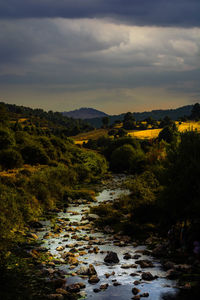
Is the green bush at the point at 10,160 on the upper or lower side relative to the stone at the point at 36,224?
upper

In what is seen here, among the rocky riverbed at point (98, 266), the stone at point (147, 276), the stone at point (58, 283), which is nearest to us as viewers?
the rocky riverbed at point (98, 266)

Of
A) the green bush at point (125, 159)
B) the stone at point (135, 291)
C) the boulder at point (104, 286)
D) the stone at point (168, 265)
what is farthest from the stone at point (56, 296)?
the green bush at point (125, 159)

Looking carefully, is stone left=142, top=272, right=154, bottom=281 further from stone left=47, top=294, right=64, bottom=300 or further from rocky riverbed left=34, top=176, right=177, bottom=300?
stone left=47, top=294, right=64, bottom=300

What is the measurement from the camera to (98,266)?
67.1 ft

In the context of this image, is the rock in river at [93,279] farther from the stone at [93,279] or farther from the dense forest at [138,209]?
the dense forest at [138,209]

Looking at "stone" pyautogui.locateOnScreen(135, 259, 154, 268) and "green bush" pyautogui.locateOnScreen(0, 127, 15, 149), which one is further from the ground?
"green bush" pyautogui.locateOnScreen(0, 127, 15, 149)

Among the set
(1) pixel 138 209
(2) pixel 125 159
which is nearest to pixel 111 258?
(1) pixel 138 209

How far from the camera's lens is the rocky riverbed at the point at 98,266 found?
16750 mm

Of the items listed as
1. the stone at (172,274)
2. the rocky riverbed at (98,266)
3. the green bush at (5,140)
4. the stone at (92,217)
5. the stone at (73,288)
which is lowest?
the stone at (92,217)

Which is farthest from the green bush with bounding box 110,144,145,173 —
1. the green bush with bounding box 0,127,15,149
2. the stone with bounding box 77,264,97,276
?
the stone with bounding box 77,264,97,276

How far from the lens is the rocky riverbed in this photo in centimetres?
1675

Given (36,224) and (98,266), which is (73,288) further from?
(36,224)

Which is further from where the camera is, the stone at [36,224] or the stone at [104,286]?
the stone at [36,224]

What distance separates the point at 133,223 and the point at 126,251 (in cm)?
623
